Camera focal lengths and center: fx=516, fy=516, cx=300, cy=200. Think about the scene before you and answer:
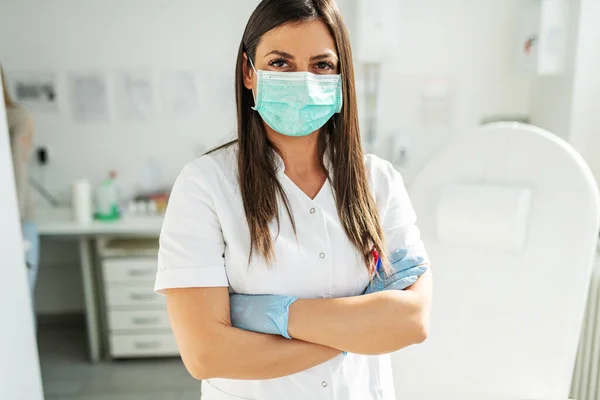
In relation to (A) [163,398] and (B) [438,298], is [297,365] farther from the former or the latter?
(A) [163,398]

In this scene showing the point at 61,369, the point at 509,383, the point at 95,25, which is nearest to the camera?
the point at 509,383

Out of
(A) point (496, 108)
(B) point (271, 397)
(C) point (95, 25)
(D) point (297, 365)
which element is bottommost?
(B) point (271, 397)

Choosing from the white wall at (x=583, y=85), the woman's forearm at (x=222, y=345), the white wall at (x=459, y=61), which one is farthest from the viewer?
the white wall at (x=459, y=61)

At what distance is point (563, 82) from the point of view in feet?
8.65

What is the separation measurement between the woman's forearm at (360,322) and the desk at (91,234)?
1845 mm

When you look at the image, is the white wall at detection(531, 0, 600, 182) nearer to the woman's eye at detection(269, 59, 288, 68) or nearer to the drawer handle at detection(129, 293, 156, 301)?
the woman's eye at detection(269, 59, 288, 68)

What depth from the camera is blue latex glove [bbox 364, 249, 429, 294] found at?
42.9 inches

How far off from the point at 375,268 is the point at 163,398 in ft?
6.04

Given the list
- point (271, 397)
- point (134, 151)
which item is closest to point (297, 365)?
point (271, 397)

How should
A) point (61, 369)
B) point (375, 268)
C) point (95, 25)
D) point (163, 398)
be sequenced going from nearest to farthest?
point (375, 268), point (163, 398), point (61, 369), point (95, 25)

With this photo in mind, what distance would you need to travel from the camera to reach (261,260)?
102 centimetres

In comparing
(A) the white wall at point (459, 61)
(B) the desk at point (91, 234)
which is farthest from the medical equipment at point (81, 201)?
(A) the white wall at point (459, 61)

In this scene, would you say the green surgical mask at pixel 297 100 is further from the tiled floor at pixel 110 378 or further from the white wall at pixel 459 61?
the white wall at pixel 459 61

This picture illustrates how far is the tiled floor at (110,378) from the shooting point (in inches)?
101
